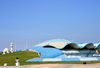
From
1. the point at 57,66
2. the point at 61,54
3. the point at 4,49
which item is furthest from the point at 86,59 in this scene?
the point at 4,49

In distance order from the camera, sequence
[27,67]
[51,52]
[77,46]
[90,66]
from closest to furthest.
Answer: [90,66] < [27,67] < [51,52] < [77,46]

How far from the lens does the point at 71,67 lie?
473 cm

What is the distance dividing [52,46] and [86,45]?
8.74 meters

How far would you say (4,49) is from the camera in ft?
231

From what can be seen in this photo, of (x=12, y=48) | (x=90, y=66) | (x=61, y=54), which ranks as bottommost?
(x=90, y=66)

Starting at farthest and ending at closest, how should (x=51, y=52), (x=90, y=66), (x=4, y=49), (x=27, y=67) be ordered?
(x=4, y=49) < (x=51, y=52) < (x=27, y=67) < (x=90, y=66)

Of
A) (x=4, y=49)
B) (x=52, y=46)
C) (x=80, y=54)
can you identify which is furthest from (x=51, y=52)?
(x=4, y=49)

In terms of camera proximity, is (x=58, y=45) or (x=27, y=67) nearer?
(x=27, y=67)

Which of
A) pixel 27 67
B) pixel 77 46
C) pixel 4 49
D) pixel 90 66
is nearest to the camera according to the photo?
pixel 90 66

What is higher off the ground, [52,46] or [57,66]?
[52,46]

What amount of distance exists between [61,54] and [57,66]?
37343 mm

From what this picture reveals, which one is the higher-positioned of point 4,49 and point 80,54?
point 4,49

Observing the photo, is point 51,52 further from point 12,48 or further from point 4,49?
point 4,49

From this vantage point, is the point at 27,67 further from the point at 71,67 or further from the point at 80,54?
the point at 80,54
